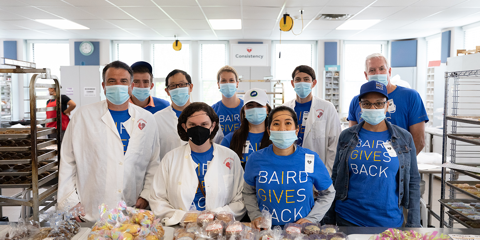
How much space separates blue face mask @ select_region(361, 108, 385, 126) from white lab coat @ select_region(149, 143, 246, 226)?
3.14 feet

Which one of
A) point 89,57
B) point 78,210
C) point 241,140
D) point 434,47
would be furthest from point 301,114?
point 89,57

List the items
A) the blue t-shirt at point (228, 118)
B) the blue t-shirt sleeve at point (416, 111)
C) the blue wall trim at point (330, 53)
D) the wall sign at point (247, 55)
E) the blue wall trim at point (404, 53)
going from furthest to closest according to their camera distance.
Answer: the blue wall trim at point (330, 53) → the blue wall trim at point (404, 53) → the wall sign at point (247, 55) → the blue t-shirt at point (228, 118) → the blue t-shirt sleeve at point (416, 111)

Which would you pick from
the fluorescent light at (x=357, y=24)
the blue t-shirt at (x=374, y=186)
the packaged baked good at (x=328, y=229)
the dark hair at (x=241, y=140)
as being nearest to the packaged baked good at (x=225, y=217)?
the packaged baked good at (x=328, y=229)

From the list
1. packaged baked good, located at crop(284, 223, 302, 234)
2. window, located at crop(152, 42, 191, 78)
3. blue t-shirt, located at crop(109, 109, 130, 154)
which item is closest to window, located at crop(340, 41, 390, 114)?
window, located at crop(152, 42, 191, 78)

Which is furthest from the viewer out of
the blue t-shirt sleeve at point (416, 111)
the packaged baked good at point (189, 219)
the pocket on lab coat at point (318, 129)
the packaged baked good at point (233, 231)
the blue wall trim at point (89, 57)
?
the blue wall trim at point (89, 57)

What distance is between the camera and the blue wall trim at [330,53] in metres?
9.61

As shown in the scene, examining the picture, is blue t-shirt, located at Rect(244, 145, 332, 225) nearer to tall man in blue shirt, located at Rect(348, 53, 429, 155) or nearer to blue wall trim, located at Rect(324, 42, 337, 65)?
tall man in blue shirt, located at Rect(348, 53, 429, 155)

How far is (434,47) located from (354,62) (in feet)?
7.48

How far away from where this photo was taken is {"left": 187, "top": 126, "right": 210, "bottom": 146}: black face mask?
1.91 meters

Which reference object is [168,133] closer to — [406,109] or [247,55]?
[406,109]

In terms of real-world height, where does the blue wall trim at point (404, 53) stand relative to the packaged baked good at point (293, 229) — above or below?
above

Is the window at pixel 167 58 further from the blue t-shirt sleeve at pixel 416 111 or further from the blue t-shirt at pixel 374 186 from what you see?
the blue t-shirt at pixel 374 186

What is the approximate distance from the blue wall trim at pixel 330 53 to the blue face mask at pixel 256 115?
26.4 feet

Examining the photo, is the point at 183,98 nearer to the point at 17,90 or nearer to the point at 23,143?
the point at 23,143
